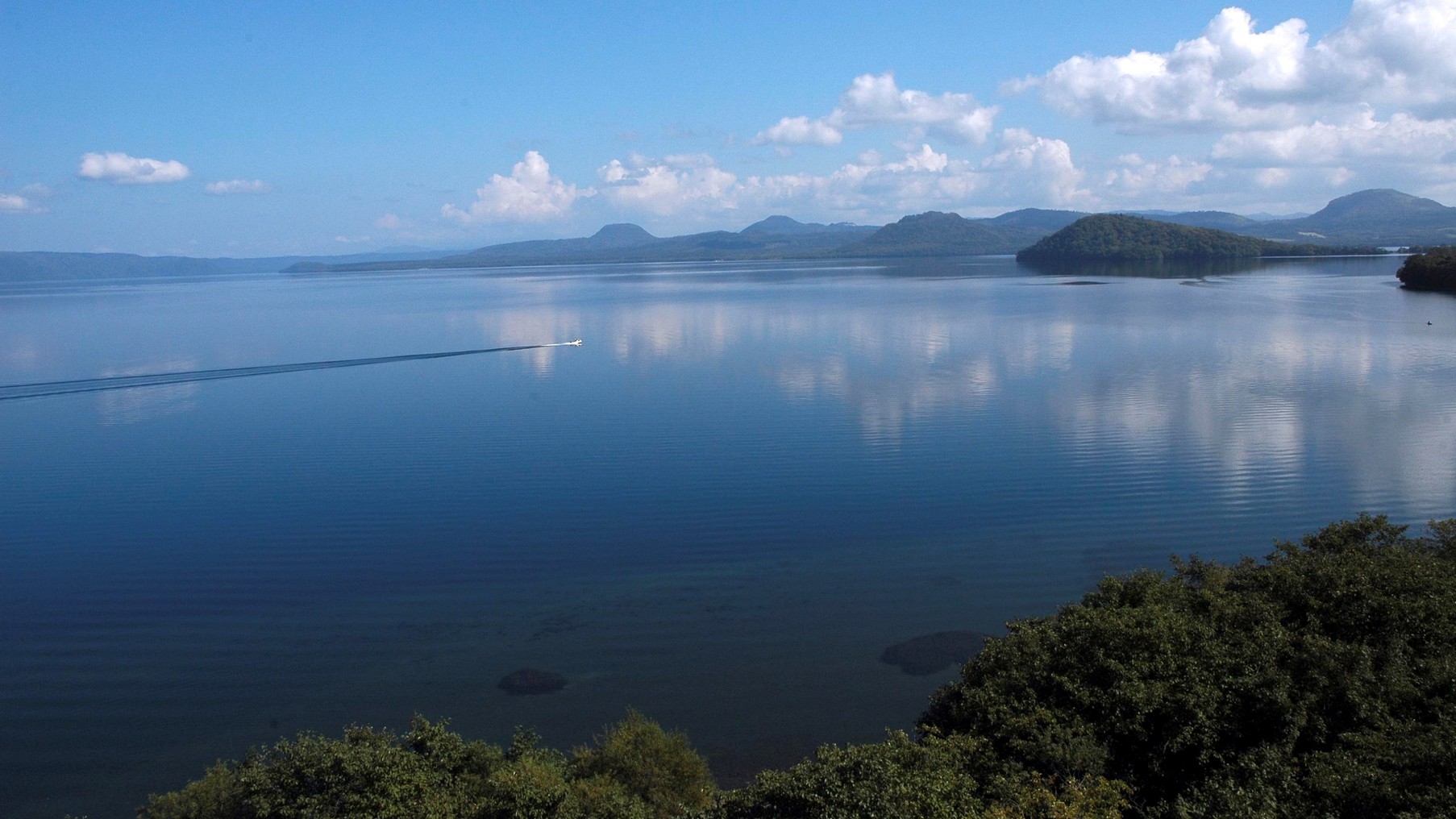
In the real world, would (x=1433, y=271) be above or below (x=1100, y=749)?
above

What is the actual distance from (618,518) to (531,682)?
4882 millimetres

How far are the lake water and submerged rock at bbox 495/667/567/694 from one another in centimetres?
17

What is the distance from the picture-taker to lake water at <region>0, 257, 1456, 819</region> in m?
10.5

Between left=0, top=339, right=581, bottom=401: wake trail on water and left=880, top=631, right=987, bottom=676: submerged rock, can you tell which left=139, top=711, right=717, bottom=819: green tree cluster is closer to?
left=880, top=631, right=987, bottom=676: submerged rock

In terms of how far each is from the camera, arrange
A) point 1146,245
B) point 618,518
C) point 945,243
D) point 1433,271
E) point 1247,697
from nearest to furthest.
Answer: point 1247,697 < point 618,518 < point 1433,271 < point 1146,245 < point 945,243

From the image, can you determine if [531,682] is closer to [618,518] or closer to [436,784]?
[436,784]

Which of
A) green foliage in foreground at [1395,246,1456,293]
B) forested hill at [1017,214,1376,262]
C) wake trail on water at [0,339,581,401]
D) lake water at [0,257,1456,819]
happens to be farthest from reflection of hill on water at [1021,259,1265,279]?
wake trail on water at [0,339,581,401]

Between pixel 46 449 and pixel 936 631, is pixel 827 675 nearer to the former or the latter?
pixel 936 631

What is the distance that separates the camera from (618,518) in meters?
15.5

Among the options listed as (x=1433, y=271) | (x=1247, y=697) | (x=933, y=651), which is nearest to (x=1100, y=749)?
(x=1247, y=697)

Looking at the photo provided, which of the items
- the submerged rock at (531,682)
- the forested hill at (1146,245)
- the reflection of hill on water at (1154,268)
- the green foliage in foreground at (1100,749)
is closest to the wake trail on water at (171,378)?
the submerged rock at (531,682)

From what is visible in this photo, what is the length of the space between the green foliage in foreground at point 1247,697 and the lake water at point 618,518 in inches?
104

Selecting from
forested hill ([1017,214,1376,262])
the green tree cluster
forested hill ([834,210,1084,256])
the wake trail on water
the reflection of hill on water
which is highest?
forested hill ([834,210,1084,256])

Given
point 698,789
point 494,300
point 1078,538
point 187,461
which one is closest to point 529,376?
point 187,461
